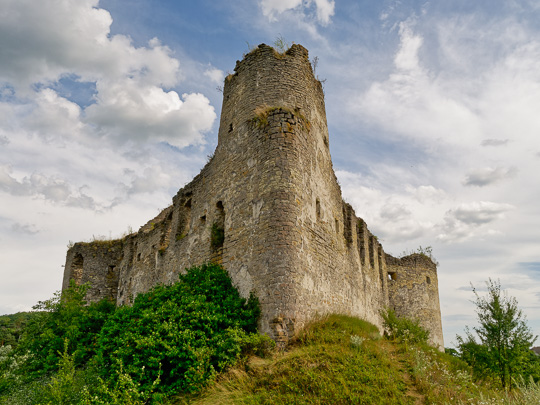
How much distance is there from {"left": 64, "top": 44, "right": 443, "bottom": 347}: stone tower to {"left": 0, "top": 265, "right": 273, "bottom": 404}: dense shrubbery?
64 cm

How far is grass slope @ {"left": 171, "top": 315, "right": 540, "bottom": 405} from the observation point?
7270 mm

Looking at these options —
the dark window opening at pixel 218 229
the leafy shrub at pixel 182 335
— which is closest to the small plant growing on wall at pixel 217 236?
the dark window opening at pixel 218 229

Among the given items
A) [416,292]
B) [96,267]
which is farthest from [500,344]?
[96,267]

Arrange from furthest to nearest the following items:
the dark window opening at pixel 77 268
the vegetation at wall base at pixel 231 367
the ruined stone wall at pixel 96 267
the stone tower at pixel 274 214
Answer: the dark window opening at pixel 77 268 < the ruined stone wall at pixel 96 267 < the stone tower at pixel 274 214 < the vegetation at wall base at pixel 231 367

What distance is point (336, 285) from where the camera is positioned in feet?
42.0

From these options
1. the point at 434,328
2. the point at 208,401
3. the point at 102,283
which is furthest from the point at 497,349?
the point at 102,283

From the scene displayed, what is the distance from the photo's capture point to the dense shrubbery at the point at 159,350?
322 inches

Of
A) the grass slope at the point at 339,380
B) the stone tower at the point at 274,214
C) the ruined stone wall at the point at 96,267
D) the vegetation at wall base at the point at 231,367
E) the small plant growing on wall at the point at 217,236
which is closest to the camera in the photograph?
the grass slope at the point at 339,380

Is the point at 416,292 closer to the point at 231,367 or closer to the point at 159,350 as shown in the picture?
the point at 231,367

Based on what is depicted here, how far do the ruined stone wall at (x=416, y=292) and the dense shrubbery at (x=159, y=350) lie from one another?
15.3 m

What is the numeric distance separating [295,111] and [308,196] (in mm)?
2705

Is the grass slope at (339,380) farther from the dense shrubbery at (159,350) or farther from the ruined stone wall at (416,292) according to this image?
the ruined stone wall at (416,292)

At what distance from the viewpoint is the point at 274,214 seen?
33.9 feet

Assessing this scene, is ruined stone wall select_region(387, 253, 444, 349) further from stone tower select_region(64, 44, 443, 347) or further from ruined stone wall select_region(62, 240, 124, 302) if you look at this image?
ruined stone wall select_region(62, 240, 124, 302)
